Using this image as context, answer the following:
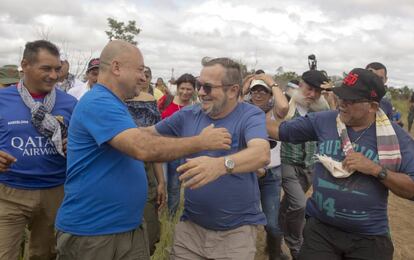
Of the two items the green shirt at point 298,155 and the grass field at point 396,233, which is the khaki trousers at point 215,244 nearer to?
the grass field at point 396,233

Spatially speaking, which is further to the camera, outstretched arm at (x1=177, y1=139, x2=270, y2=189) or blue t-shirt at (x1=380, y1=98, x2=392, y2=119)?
blue t-shirt at (x1=380, y1=98, x2=392, y2=119)

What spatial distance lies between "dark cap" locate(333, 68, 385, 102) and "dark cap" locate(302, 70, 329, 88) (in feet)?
5.25

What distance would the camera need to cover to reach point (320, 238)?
3244 mm

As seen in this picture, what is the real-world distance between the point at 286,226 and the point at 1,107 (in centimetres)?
336

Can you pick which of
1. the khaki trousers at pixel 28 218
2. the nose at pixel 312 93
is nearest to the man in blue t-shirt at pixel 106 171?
the khaki trousers at pixel 28 218

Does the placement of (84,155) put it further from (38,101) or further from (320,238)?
(320,238)

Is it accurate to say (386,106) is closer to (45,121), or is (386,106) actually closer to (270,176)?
(270,176)

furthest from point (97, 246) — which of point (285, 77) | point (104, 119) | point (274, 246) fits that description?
point (285, 77)

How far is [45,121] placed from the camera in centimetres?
342

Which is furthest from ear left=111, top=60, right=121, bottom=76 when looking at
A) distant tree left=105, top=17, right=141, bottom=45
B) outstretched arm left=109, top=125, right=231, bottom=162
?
distant tree left=105, top=17, right=141, bottom=45

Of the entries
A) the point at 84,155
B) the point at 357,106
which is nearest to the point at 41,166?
the point at 84,155

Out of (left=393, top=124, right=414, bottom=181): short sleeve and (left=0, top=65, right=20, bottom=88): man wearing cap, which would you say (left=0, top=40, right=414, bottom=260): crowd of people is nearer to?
(left=393, top=124, right=414, bottom=181): short sleeve

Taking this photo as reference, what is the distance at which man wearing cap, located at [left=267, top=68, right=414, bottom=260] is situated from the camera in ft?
9.73

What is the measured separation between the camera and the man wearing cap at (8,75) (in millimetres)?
5320
